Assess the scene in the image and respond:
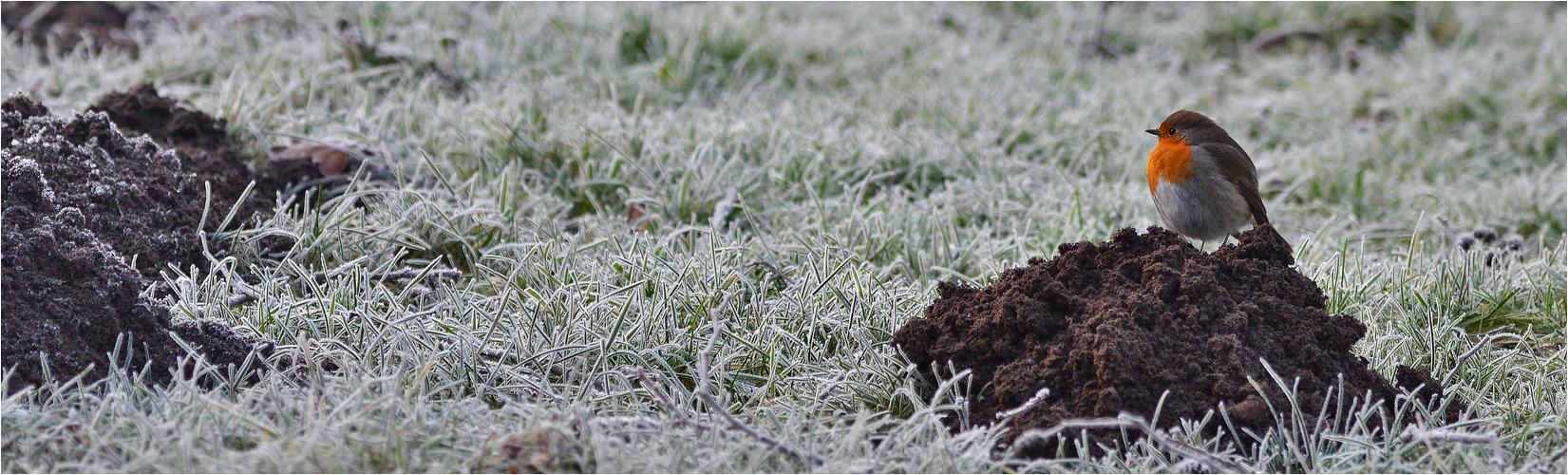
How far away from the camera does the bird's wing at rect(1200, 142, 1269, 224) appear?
11.0 ft

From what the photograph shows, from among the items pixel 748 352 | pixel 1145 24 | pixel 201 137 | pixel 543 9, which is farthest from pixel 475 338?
pixel 1145 24

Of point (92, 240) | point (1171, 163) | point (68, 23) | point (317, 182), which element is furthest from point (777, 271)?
point (68, 23)

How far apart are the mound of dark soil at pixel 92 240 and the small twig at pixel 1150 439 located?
1.62 metres

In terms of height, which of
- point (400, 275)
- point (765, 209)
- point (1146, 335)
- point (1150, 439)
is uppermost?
point (1146, 335)

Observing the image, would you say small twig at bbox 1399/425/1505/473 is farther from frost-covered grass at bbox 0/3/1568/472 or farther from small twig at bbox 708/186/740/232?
small twig at bbox 708/186/740/232

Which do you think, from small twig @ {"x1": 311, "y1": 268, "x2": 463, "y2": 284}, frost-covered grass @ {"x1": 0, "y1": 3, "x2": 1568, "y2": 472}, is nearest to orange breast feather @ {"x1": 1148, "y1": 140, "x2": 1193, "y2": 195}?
frost-covered grass @ {"x1": 0, "y1": 3, "x2": 1568, "y2": 472}

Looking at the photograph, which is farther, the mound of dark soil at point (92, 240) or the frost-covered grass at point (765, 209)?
the mound of dark soil at point (92, 240)

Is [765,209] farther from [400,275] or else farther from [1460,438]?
[1460,438]

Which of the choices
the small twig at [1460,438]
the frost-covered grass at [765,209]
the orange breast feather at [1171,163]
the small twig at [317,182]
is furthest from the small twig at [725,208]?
the small twig at [1460,438]

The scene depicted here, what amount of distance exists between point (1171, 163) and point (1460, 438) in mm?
1380

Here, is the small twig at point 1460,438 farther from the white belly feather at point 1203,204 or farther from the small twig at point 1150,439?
Answer: the white belly feather at point 1203,204

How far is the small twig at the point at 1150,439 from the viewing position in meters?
2.06

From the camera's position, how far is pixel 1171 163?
3.38 metres

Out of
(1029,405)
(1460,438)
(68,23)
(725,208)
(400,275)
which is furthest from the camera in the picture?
(68,23)
